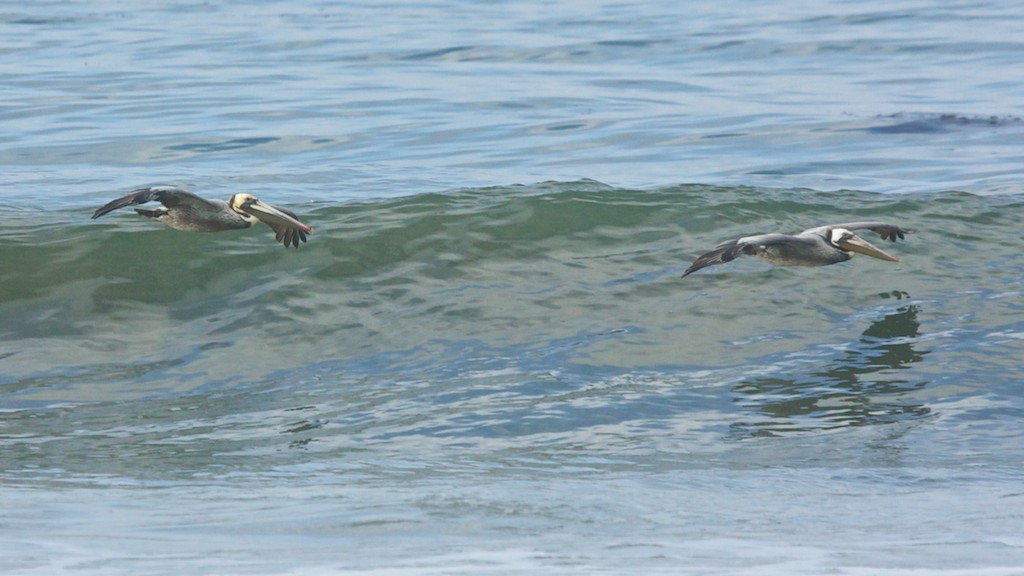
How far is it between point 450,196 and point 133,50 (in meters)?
12.3

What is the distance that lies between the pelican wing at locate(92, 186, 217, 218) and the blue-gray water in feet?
3.91

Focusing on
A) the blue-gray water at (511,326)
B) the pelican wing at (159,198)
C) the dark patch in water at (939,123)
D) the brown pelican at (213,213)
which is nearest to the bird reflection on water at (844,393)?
the blue-gray water at (511,326)

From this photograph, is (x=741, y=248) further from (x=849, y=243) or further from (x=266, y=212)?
(x=266, y=212)

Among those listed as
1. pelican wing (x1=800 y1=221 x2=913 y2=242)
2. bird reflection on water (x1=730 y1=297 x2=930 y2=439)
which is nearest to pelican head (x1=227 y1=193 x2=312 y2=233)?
bird reflection on water (x1=730 y1=297 x2=930 y2=439)

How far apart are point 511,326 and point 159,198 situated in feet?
9.49

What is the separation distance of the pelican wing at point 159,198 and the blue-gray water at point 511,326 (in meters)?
1.19

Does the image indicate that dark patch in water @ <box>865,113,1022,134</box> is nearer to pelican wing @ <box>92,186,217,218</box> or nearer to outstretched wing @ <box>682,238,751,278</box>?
outstretched wing @ <box>682,238,751,278</box>

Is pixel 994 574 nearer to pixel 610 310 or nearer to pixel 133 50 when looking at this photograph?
pixel 610 310

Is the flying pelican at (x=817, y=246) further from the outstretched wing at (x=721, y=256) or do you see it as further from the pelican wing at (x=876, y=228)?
the outstretched wing at (x=721, y=256)

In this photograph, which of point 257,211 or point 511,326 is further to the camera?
point 511,326

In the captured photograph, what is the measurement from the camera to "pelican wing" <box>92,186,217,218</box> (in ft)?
26.3

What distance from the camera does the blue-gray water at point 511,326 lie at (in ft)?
18.8

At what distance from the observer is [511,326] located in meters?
10.4

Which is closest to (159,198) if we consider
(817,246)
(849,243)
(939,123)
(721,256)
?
(721,256)
